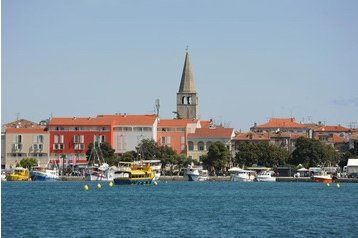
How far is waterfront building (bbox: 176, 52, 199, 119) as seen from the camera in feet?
539

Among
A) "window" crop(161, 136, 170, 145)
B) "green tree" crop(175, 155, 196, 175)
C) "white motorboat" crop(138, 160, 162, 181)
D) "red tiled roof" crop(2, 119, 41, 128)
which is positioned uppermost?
"red tiled roof" crop(2, 119, 41, 128)

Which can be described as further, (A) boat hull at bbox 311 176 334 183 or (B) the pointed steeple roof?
(B) the pointed steeple roof

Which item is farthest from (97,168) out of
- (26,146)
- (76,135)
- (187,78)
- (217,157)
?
(187,78)

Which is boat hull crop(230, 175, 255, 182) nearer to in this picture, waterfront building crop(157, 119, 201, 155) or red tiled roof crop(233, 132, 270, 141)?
waterfront building crop(157, 119, 201, 155)

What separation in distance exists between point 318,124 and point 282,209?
128 m

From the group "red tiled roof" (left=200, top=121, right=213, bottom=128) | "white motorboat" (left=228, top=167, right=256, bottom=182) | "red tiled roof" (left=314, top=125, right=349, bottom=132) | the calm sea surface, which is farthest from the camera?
"red tiled roof" (left=314, top=125, right=349, bottom=132)

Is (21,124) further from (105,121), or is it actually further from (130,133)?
(130,133)

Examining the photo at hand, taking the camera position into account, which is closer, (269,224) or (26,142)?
(269,224)

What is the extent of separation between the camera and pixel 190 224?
46.2 meters

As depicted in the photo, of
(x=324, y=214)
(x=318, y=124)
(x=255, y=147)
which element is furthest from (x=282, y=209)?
(x=318, y=124)

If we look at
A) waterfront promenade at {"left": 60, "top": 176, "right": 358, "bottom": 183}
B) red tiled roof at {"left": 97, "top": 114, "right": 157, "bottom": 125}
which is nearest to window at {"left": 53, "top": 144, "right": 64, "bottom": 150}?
red tiled roof at {"left": 97, "top": 114, "right": 157, "bottom": 125}

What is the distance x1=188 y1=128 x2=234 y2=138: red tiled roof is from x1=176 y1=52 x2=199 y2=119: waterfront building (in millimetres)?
13370

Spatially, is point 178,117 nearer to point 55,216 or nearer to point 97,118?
point 97,118

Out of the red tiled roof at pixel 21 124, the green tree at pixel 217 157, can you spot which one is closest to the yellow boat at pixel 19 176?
the green tree at pixel 217 157
